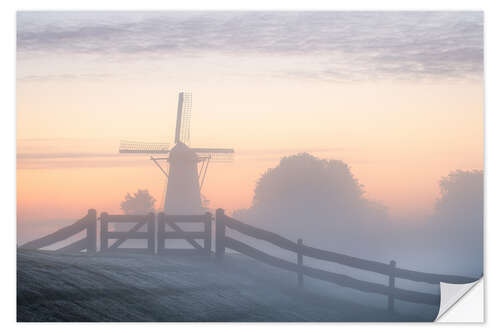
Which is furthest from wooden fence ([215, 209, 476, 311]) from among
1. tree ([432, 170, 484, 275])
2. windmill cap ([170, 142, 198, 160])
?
windmill cap ([170, 142, 198, 160])

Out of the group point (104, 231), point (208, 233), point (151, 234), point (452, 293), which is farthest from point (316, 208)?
point (104, 231)

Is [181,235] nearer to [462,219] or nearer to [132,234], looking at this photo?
[132,234]

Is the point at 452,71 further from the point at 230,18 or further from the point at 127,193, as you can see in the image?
the point at 127,193

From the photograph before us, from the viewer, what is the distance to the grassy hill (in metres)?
7.55

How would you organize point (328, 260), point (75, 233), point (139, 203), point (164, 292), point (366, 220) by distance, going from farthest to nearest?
point (366, 220) → point (139, 203) → point (75, 233) → point (328, 260) → point (164, 292)

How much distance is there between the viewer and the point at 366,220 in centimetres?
1116

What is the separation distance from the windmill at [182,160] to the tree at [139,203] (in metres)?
0.39

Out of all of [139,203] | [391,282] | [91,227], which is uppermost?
[139,203]

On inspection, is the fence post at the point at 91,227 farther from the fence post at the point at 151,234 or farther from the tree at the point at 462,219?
the tree at the point at 462,219

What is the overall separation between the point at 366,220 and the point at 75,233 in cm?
496

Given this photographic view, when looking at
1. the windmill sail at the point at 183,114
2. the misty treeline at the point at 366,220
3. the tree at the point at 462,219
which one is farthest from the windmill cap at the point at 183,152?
the tree at the point at 462,219

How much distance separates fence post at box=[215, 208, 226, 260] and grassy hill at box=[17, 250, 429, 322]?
20 centimetres

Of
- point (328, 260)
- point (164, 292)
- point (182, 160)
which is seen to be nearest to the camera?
point (164, 292)

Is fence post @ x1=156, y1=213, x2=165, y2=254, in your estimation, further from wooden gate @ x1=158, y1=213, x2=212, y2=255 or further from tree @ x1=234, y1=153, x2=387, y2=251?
tree @ x1=234, y1=153, x2=387, y2=251
